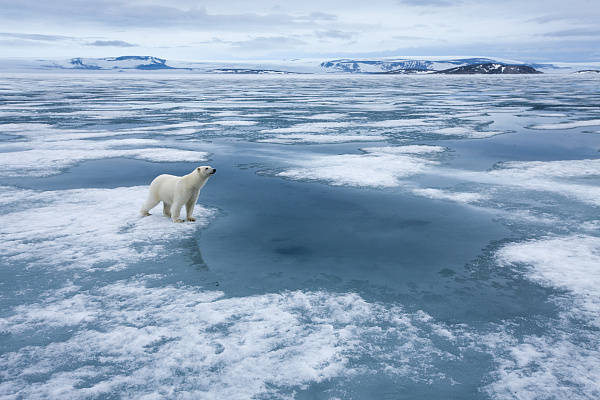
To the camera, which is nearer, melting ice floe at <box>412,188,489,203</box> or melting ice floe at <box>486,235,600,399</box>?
melting ice floe at <box>486,235,600,399</box>

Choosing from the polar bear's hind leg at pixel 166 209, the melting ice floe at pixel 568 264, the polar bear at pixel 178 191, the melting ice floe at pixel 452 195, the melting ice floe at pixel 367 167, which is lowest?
the melting ice floe at pixel 568 264

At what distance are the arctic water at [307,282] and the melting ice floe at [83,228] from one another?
4 cm

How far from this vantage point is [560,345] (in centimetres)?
385

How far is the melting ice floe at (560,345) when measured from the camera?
10.9ft

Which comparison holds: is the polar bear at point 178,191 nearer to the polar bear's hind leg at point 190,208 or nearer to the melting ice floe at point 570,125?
the polar bear's hind leg at point 190,208

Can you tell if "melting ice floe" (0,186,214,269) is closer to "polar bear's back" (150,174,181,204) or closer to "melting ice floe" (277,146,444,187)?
"polar bear's back" (150,174,181,204)

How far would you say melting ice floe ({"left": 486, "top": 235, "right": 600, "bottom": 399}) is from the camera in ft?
10.9

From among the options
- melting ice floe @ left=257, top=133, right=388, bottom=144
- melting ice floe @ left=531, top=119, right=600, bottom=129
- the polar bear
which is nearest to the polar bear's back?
the polar bear

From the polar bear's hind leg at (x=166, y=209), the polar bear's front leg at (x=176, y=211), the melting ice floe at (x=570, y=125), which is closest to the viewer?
the polar bear's front leg at (x=176, y=211)

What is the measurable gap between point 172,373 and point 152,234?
330 cm

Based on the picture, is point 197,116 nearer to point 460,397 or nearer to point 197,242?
point 197,242

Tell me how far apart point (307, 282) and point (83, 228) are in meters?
3.62

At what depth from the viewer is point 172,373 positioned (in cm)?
348

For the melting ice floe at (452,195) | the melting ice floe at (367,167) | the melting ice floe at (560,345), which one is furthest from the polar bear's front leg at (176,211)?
the melting ice floe at (560,345)
